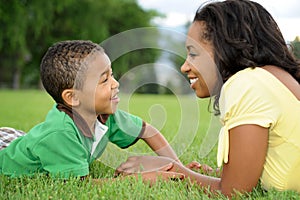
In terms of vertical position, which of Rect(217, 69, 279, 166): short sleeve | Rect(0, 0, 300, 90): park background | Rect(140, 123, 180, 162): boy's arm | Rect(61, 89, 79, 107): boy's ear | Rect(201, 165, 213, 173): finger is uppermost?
Rect(217, 69, 279, 166): short sleeve

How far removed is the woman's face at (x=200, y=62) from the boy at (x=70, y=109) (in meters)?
0.58

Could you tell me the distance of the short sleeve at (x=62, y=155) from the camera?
2443mm

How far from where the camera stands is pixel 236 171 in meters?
2.06

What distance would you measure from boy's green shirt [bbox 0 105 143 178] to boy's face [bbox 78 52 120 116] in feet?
0.56

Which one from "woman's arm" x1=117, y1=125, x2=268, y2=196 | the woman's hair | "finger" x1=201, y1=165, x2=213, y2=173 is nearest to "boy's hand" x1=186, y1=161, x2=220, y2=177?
"finger" x1=201, y1=165, x2=213, y2=173

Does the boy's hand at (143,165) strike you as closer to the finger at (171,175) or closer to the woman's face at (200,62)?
the finger at (171,175)

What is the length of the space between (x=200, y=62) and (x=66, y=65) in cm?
81

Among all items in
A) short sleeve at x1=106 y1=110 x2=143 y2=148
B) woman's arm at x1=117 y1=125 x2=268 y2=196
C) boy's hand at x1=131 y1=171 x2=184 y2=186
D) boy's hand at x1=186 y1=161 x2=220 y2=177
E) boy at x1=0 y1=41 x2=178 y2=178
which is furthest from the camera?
short sleeve at x1=106 y1=110 x2=143 y2=148

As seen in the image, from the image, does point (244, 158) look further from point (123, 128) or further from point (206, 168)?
point (123, 128)

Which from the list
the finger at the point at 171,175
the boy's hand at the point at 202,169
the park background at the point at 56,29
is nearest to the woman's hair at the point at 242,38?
the finger at the point at 171,175

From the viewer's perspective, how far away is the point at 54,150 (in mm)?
2465

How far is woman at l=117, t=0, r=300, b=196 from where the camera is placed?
6.70 feet

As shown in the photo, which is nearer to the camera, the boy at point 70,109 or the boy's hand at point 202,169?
the boy at point 70,109

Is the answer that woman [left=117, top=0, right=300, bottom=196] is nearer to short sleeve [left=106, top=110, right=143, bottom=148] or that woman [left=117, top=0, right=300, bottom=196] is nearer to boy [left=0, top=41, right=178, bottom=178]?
boy [left=0, top=41, right=178, bottom=178]
